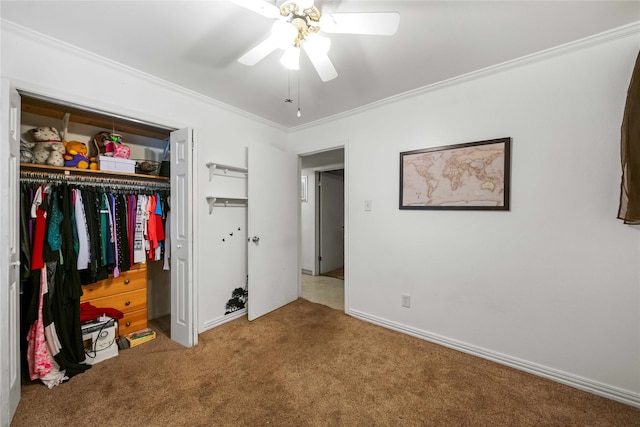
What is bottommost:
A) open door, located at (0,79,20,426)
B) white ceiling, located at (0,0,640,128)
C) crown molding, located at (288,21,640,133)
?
open door, located at (0,79,20,426)

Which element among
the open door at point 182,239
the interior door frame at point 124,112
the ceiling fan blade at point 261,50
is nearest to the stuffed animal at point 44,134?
the interior door frame at point 124,112

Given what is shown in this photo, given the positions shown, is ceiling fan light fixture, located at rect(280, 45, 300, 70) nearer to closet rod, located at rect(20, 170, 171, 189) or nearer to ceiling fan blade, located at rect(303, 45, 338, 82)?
ceiling fan blade, located at rect(303, 45, 338, 82)

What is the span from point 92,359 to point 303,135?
119 inches

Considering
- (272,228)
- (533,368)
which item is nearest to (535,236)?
(533,368)

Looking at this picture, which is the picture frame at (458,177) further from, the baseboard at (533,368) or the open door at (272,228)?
the open door at (272,228)

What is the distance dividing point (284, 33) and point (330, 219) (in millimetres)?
3971

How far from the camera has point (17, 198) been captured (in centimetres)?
163

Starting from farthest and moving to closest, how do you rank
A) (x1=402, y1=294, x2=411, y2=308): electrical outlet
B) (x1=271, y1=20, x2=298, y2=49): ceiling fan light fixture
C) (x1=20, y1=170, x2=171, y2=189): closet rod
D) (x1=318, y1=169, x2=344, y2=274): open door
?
(x1=318, y1=169, x2=344, y2=274): open door, (x1=402, y1=294, x2=411, y2=308): electrical outlet, (x1=20, y1=170, x2=171, y2=189): closet rod, (x1=271, y1=20, x2=298, y2=49): ceiling fan light fixture

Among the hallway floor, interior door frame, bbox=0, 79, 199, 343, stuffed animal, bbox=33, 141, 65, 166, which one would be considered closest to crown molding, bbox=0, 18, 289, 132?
interior door frame, bbox=0, 79, 199, 343

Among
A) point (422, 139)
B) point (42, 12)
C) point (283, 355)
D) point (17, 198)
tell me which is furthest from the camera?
point (422, 139)

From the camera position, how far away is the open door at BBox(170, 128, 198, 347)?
227 centimetres

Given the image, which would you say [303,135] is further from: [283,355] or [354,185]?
[283,355]

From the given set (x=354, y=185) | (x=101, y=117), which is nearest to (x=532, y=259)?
(x=354, y=185)

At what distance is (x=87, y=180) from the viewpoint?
227 cm
